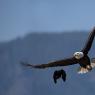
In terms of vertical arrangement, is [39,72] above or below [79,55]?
below

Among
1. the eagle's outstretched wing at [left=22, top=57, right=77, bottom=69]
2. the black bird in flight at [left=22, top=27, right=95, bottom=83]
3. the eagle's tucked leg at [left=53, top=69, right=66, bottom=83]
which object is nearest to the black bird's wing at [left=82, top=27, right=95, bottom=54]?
the black bird in flight at [left=22, top=27, right=95, bottom=83]

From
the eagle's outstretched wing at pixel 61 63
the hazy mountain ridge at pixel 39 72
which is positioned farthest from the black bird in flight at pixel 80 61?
the hazy mountain ridge at pixel 39 72

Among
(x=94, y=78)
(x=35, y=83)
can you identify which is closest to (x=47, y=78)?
(x=35, y=83)

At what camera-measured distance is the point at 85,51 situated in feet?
50.5

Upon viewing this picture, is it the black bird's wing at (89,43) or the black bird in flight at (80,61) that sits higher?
the black bird's wing at (89,43)

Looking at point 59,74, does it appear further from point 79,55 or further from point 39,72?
point 39,72

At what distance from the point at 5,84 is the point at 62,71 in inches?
2865

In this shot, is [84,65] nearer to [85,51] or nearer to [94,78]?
[85,51]

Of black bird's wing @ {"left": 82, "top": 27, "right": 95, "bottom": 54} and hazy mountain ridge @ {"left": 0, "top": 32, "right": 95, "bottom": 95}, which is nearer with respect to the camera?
black bird's wing @ {"left": 82, "top": 27, "right": 95, "bottom": 54}

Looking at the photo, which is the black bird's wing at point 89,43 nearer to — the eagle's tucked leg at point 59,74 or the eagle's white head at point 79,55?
the eagle's white head at point 79,55

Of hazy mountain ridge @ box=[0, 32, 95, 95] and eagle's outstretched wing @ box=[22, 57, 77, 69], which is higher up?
eagle's outstretched wing @ box=[22, 57, 77, 69]

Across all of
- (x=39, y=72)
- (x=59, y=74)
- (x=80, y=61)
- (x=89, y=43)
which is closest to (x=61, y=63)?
(x=59, y=74)

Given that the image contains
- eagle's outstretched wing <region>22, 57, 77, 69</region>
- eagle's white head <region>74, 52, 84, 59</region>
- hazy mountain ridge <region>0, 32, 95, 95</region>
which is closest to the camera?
eagle's white head <region>74, 52, 84, 59</region>

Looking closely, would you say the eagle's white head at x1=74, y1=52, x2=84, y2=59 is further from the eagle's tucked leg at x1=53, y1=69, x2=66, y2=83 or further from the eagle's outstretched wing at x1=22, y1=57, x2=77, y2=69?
the eagle's tucked leg at x1=53, y1=69, x2=66, y2=83
